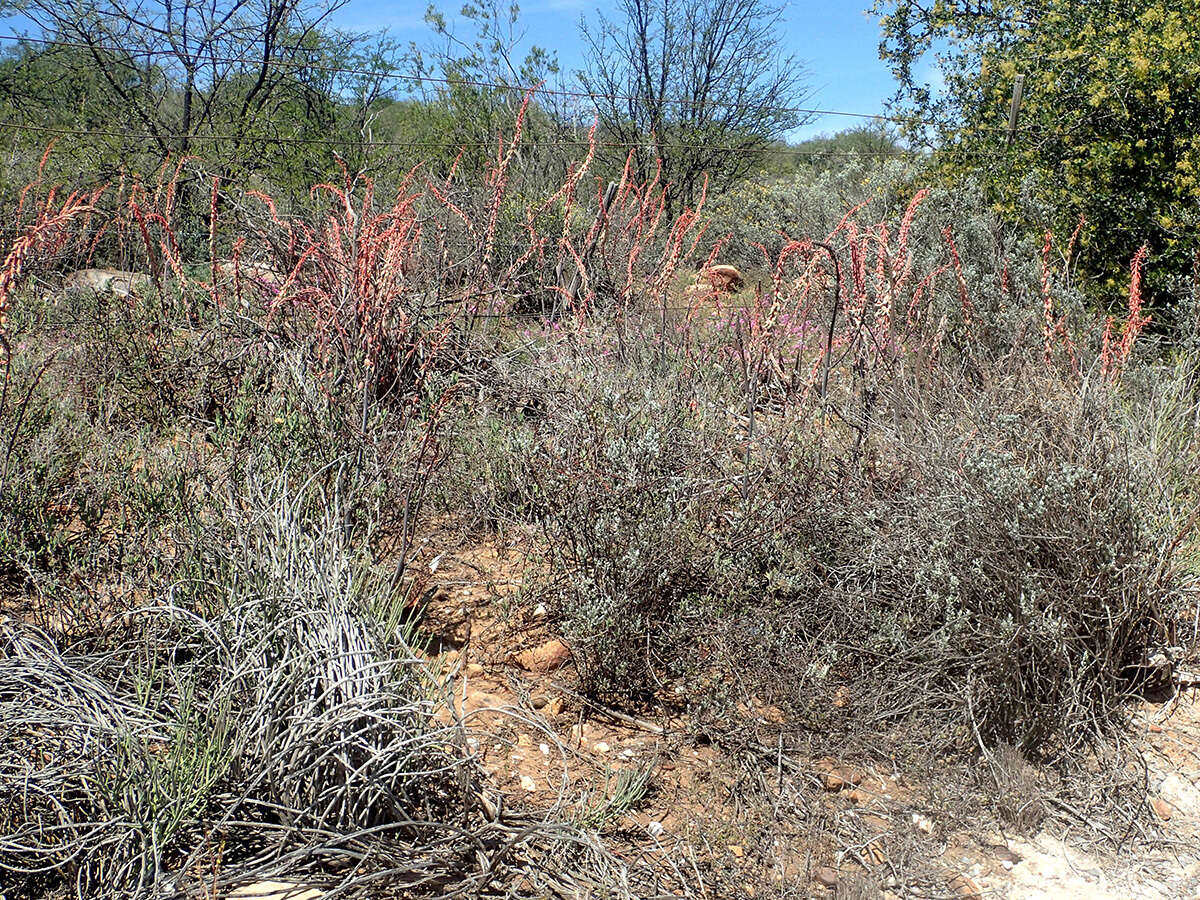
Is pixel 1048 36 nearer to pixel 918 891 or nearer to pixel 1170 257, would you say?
pixel 1170 257

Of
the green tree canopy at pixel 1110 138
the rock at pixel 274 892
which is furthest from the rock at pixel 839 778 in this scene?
the green tree canopy at pixel 1110 138

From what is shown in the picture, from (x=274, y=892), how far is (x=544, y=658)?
1344mm

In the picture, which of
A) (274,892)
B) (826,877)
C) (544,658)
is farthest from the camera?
(544,658)

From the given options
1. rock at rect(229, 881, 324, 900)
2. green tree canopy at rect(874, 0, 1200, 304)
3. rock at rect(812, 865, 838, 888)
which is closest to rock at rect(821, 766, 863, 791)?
rock at rect(812, 865, 838, 888)

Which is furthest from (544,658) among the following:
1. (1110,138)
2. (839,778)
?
(1110,138)

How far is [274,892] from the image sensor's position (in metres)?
1.98

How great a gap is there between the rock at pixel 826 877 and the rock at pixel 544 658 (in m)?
1.08

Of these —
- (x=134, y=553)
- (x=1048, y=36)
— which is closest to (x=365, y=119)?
(x=1048, y=36)

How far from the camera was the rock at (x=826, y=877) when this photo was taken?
244cm

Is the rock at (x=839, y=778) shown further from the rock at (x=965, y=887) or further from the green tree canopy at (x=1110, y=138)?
the green tree canopy at (x=1110, y=138)

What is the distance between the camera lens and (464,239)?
742 centimetres

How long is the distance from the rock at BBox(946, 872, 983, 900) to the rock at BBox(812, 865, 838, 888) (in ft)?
1.09

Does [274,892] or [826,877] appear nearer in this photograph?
[274,892]

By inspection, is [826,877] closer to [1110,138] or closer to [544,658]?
[544,658]
